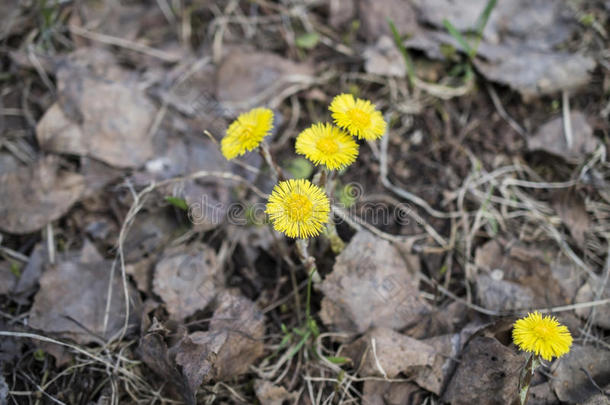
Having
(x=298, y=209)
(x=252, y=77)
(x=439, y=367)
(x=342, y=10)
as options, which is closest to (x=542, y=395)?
(x=439, y=367)

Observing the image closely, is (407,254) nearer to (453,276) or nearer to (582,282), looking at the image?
(453,276)

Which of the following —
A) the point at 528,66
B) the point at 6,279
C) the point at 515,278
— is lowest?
the point at 6,279

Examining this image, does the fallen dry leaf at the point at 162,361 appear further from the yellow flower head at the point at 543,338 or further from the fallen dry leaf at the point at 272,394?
the yellow flower head at the point at 543,338

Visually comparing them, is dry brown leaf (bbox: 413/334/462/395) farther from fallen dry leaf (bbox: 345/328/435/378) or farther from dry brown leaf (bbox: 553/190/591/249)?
dry brown leaf (bbox: 553/190/591/249)

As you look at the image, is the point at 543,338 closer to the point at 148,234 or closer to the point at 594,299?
the point at 594,299

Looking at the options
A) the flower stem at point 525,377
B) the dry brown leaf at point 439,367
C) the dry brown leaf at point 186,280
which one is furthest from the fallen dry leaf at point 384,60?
the flower stem at point 525,377
